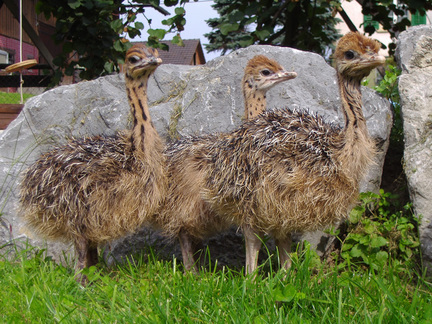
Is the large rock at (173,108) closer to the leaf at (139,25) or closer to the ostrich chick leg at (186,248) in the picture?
the ostrich chick leg at (186,248)

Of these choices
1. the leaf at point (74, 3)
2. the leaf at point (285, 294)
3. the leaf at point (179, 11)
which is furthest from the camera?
the leaf at point (179, 11)

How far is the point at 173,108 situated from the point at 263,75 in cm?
131

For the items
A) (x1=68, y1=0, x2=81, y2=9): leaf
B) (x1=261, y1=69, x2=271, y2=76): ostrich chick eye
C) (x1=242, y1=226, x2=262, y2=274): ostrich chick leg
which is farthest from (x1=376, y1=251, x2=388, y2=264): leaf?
(x1=68, y1=0, x2=81, y2=9): leaf

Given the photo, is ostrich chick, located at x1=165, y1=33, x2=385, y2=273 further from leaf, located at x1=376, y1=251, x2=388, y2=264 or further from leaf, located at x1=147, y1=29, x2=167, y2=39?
leaf, located at x1=147, y1=29, x2=167, y2=39

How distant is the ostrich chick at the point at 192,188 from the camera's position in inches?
173

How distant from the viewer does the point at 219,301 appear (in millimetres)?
3346

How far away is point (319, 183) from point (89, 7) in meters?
3.99

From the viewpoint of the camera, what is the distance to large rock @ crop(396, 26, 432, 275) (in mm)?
4570

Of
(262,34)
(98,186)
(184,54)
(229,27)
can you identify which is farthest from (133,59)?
(184,54)

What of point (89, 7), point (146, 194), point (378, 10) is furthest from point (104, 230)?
point (378, 10)

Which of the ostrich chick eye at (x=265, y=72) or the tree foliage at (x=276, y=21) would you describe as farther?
the tree foliage at (x=276, y=21)

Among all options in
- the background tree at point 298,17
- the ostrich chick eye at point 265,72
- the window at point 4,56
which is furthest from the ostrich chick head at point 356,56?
the window at point 4,56

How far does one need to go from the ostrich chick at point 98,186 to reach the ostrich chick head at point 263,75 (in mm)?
936

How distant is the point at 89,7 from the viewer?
6359mm
